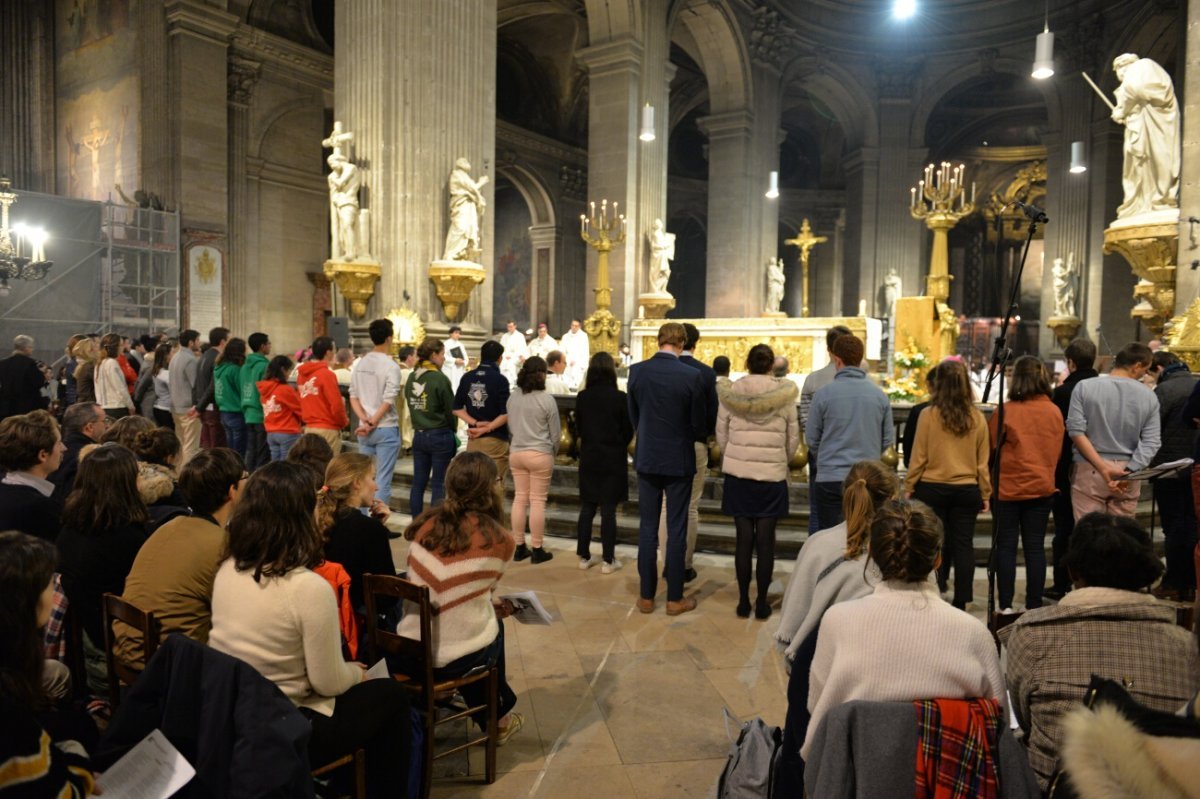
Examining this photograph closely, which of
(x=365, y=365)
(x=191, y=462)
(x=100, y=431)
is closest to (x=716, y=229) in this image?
(x=365, y=365)

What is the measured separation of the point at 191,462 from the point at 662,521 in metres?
3.14

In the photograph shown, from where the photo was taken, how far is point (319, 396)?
693cm

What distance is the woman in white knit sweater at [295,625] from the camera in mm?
2297

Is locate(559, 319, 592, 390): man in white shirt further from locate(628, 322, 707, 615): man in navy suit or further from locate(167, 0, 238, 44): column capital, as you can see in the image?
locate(167, 0, 238, 44): column capital

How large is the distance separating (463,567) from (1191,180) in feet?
31.3

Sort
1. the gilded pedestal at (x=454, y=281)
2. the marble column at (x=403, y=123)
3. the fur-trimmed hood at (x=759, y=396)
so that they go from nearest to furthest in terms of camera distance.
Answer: the fur-trimmed hood at (x=759, y=396) < the marble column at (x=403, y=123) < the gilded pedestal at (x=454, y=281)

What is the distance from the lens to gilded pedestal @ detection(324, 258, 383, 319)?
1113 cm

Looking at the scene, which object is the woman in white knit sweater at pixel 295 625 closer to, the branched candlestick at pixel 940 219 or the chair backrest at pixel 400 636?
the chair backrest at pixel 400 636

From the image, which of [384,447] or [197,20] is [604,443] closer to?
[384,447]

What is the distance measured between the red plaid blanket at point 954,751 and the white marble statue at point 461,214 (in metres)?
10.4

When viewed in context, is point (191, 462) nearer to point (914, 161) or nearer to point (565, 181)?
Result: point (565, 181)

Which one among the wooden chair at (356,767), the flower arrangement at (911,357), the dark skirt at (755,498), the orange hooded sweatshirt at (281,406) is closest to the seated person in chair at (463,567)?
the wooden chair at (356,767)

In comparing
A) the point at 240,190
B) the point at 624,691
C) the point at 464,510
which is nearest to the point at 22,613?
the point at 464,510

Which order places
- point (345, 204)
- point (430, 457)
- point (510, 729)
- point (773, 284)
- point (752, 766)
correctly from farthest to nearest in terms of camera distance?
point (773, 284)
point (345, 204)
point (430, 457)
point (510, 729)
point (752, 766)
